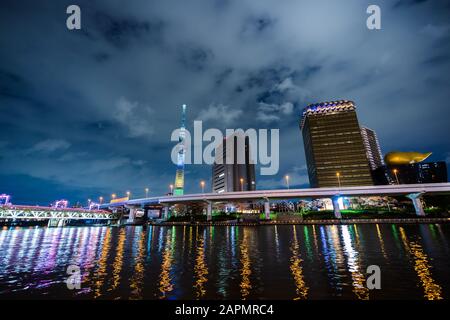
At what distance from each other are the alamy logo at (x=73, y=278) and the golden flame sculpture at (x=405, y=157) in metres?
203

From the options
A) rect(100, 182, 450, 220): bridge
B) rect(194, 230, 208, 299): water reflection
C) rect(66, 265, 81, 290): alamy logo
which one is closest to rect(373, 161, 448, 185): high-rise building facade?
rect(100, 182, 450, 220): bridge

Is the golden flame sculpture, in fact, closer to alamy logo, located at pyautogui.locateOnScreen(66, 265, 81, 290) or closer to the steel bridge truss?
alamy logo, located at pyautogui.locateOnScreen(66, 265, 81, 290)

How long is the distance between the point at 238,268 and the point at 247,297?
18.1 feet

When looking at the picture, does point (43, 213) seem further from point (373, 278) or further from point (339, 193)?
point (373, 278)

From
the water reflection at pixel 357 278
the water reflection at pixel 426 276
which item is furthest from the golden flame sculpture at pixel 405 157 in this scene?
the water reflection at pixel 357 278

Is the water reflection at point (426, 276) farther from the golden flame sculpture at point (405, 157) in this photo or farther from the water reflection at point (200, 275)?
the golden flame sculpture at point (405, 157)

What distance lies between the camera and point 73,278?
1366 cm

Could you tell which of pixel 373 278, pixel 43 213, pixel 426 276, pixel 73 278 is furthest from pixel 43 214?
pixel 426 276

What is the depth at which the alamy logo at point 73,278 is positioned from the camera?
12117mm

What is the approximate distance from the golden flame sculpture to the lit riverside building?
29603mm

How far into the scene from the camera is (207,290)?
35.9 ft

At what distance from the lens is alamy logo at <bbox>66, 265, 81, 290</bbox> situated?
12.1 meters
